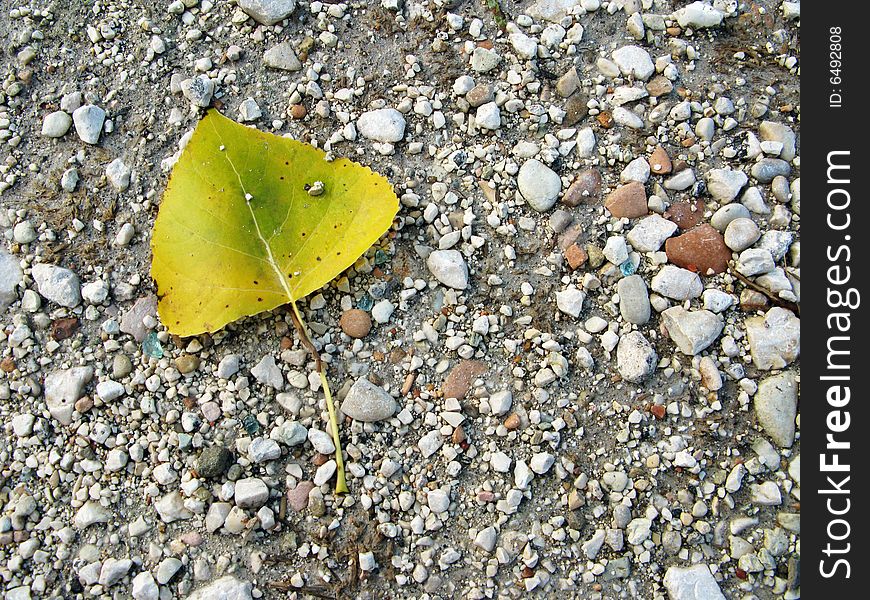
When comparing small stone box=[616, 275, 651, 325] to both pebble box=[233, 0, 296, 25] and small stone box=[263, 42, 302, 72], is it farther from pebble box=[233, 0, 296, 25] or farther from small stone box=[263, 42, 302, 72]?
pebble box=[233, 0, 296, 25]

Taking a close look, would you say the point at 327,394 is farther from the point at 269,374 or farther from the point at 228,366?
the point at 228,366

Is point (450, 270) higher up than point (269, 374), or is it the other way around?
point (450, 270)

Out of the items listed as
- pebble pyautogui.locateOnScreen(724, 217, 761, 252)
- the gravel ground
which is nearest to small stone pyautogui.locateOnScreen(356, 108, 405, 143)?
the gravel ground

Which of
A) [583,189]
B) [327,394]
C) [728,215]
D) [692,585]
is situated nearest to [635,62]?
[583,189]

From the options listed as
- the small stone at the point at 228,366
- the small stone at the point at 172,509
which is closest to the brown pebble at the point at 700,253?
the small stone at the point at 228,366

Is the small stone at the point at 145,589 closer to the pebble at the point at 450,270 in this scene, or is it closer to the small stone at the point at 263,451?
the small stone at the point at 263,451

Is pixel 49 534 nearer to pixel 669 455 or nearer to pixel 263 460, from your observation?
pixel 263 460
